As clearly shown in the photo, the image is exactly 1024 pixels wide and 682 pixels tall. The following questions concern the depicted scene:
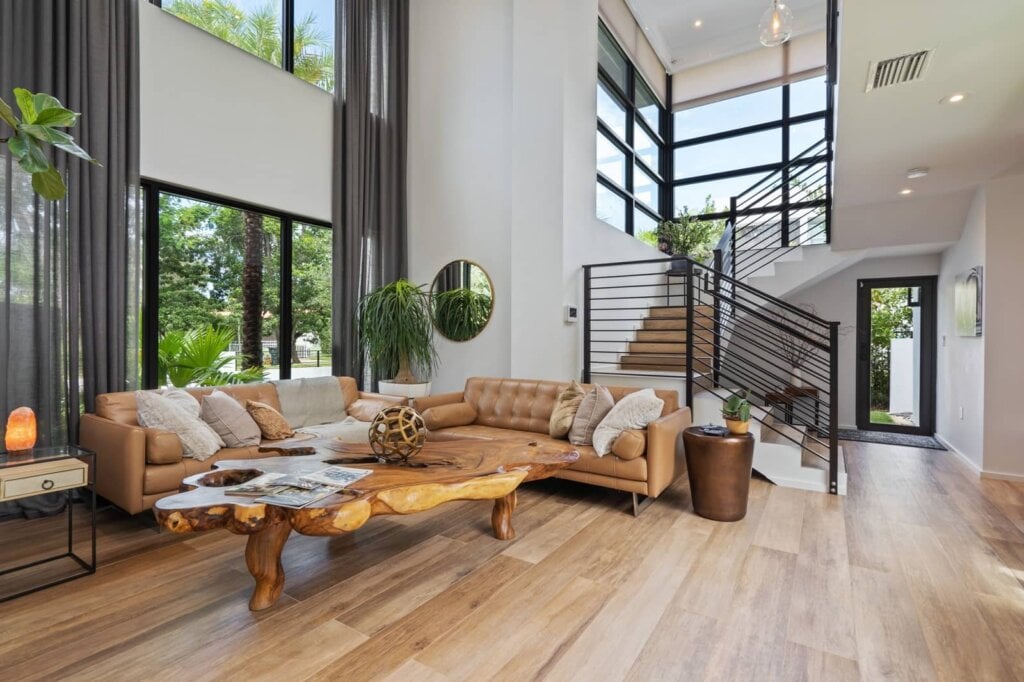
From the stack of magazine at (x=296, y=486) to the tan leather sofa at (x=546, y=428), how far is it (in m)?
1.18

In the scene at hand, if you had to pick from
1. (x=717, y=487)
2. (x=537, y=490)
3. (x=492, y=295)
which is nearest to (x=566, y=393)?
(x=537, y=490)

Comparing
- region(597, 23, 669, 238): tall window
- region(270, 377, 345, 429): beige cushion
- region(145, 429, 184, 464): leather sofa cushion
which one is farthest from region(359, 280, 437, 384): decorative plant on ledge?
region(597, 23, 669, 238): tall window

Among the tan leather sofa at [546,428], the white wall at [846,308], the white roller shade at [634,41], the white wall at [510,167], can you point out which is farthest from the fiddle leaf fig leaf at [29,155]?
the white wall at [846,308]

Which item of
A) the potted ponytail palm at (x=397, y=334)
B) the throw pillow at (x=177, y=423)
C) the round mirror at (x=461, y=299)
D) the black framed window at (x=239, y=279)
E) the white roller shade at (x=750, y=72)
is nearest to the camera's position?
the throw pillow at (x=177, y=423)

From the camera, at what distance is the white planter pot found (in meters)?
4.92

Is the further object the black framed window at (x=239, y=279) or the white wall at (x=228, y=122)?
the black framed window at (x=239, y=279)

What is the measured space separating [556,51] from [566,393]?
3.33m

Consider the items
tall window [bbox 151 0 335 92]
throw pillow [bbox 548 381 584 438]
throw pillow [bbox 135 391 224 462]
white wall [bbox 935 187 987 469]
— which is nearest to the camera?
throw pillow [bbox 135 391 224 462]

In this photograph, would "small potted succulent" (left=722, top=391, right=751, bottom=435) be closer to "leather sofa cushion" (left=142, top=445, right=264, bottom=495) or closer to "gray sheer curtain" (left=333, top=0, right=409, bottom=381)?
"leather sofa cushion" (left=142, top=445, right=264, bottom=495)

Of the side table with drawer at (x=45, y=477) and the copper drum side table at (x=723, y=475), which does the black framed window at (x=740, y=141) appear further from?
the side table with drawer at (x=45, y=477)

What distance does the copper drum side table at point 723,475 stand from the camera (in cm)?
306

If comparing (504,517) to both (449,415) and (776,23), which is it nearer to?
(449,415)

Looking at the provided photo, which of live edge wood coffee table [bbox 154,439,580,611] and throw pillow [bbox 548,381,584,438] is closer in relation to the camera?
live edge wood coffee table [bbox 154,439,580,611]

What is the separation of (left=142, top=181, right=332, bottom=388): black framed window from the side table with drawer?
158cm
